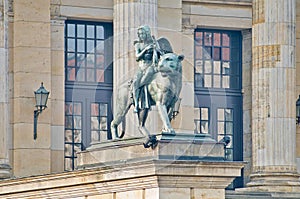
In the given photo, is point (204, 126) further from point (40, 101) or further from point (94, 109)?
point (40, 101)

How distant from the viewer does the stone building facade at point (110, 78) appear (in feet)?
127

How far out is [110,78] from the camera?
136ft

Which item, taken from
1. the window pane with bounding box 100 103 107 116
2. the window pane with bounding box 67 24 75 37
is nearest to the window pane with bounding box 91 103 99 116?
the window pane with bounding box 100 103 107 116

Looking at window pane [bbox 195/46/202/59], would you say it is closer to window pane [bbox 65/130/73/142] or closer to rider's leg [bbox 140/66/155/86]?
window pane [bbox 65/130/73/142]

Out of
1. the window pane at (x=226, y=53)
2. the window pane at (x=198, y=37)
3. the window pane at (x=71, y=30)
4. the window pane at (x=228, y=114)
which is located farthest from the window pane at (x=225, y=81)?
the window pane at (x=71, y=30)

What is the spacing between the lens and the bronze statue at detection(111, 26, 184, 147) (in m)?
27.9

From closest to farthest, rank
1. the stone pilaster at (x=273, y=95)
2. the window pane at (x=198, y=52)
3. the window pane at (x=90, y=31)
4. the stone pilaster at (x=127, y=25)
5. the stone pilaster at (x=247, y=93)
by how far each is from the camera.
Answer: the stone pilaster at (x=127, y=25) < the stone pilaster at (x=273, y=95) < the window pane at (x=90, y=31) < the stone pilaster at (x=247, y=93) < the window pane at (x=198, y=52)

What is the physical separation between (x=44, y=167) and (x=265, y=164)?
5925 millimetres

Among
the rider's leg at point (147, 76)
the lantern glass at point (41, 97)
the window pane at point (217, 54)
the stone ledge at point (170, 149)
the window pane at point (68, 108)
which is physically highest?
the window pane at point (217, 54)

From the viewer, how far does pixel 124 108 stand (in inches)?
1163

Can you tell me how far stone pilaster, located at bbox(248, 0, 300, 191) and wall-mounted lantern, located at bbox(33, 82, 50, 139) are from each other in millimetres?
5684

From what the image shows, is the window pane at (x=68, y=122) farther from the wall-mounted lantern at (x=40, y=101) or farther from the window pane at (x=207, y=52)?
the window pane at (x=207, y=52)

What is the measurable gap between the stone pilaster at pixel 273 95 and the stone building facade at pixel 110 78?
0.03 metres

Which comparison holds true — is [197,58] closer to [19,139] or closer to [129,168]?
[19,139]
